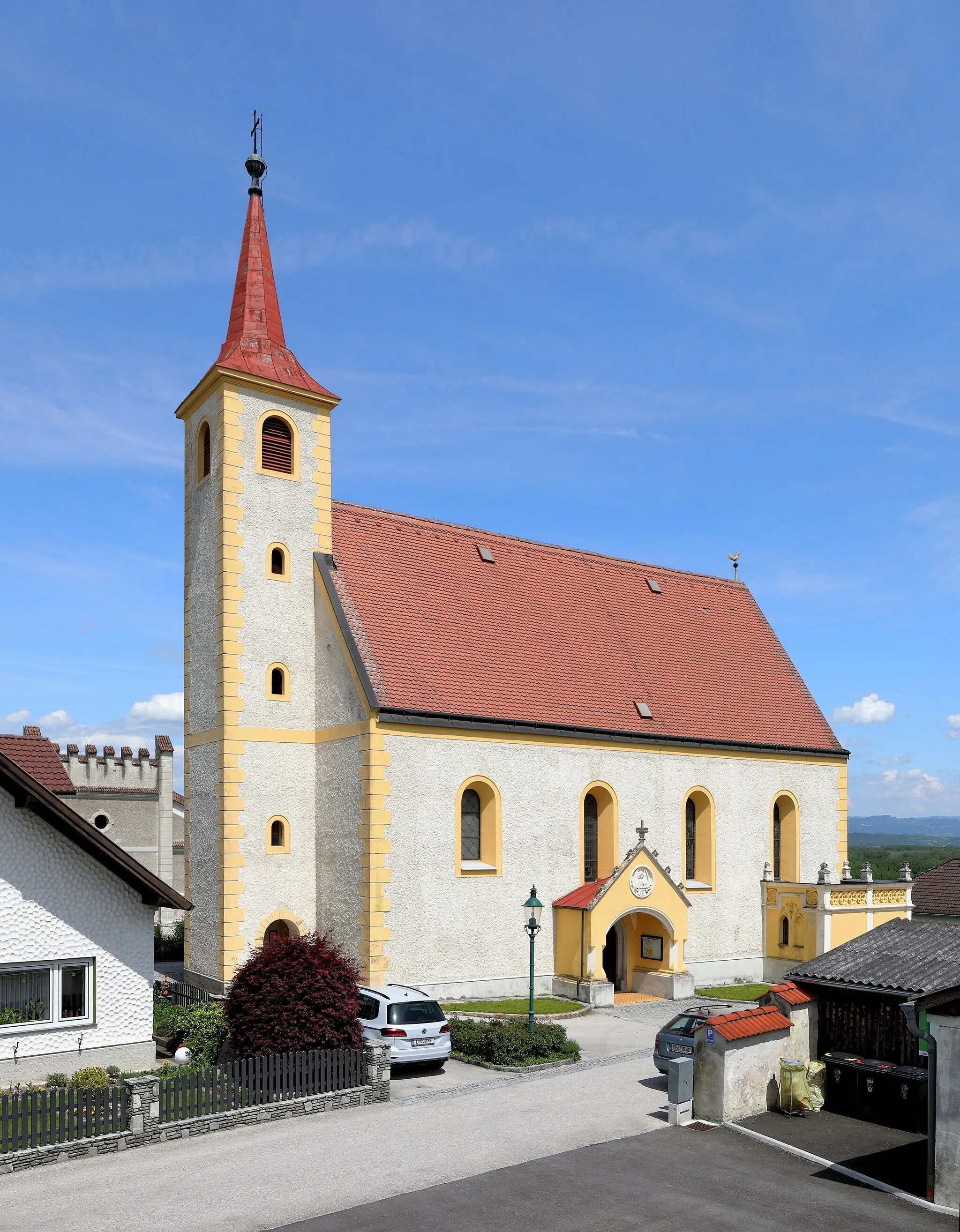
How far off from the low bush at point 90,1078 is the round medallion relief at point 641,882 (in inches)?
563

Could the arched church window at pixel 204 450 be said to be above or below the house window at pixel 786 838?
above

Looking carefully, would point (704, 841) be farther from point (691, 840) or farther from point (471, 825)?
point (471, 825)

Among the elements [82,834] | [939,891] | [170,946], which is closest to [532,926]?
[82,834]

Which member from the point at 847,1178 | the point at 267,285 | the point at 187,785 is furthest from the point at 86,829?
the point at 267,285

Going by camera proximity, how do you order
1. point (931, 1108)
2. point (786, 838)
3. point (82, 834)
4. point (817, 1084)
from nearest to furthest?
point (931, 1108) < point (817, 1084) < point (82, 834) < point (786, 838)

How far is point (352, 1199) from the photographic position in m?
13.5

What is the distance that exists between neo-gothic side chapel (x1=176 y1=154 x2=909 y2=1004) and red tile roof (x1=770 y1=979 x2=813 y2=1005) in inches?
355

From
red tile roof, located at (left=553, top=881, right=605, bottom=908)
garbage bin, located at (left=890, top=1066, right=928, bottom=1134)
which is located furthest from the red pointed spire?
garbage bin, located at (left=890, top=1066, right=928, bottom=1134)

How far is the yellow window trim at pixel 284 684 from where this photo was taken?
26.8 m

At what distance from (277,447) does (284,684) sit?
245 inches

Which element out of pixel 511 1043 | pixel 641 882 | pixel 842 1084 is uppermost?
pixel 641 882

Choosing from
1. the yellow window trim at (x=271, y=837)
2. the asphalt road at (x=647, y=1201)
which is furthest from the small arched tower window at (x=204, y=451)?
the asphalt road at (x=647, y=1201)

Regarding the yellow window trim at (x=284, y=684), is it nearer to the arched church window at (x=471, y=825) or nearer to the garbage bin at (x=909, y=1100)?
the arched church window at (x=471, y=825)

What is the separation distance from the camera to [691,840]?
32.4m
